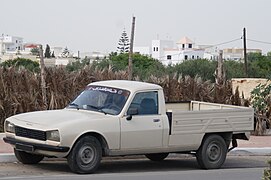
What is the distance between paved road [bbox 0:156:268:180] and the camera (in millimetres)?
12602

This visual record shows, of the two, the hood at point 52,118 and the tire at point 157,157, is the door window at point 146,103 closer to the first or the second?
the hood at point 52,118

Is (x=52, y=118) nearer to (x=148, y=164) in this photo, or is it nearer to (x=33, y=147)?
(x=33, y=147)

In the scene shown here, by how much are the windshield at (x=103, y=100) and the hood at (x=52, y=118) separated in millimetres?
243

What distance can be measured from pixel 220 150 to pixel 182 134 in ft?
3.80

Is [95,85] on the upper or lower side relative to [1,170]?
upper

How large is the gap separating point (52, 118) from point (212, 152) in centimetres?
379

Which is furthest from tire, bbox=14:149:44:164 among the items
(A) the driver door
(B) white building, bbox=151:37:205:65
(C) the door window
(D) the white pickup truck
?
(B) white building, bbox=151:37:205:65

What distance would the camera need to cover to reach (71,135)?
40.5 ft

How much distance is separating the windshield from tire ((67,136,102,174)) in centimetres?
87

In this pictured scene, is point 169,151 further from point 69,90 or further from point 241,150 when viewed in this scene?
point 69,90

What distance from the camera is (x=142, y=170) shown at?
13984 millimetres

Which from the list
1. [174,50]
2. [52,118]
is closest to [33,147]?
[52,118]

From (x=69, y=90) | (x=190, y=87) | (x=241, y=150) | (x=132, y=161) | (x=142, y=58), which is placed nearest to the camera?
(x=132, y=161)

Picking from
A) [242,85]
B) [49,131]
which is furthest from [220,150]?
[242,85]
